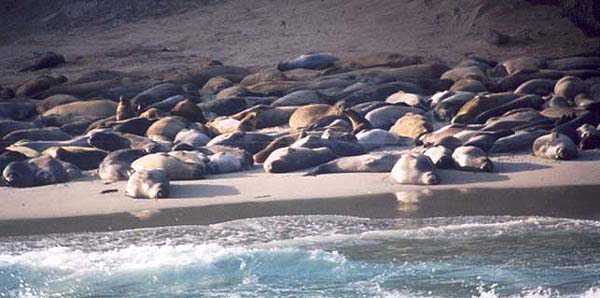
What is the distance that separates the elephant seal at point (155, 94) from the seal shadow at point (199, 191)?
4557 mm

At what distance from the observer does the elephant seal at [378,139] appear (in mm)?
11047

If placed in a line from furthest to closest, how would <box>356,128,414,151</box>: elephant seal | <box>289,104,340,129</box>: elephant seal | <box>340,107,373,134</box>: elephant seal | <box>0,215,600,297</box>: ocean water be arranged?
1. <box>289,104,340,129</box>: elephant seal
2. <box>340,107,373,134</box>: elephant seal
3. <box>356,128,414,151</box>: elephant seal
4. <box>0,215,600,297</box>: ocean water

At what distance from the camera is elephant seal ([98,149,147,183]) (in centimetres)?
1014

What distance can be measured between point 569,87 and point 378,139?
3.72 meters

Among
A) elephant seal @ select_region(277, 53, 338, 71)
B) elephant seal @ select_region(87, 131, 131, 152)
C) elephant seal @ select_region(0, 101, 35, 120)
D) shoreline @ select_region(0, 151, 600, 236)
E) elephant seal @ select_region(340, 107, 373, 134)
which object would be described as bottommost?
shoreline @ select_region(0, 151, 600, 236)

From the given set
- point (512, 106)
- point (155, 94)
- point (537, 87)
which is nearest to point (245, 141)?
point (512, 106)

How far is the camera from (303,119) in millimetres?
12523

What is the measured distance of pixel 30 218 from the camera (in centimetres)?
887

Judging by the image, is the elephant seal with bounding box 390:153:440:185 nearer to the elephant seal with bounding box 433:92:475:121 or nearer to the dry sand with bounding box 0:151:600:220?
the dry sand with bounding box 0:151:600:220

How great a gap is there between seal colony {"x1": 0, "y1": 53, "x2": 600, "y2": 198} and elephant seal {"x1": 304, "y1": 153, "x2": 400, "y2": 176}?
1 cm

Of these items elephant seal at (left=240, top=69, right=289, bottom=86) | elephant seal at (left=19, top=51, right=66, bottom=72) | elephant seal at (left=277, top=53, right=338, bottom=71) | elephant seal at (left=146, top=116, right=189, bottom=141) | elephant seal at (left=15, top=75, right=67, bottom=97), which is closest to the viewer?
elephant seal at (left=146, top=116, right=189, bottom=141)

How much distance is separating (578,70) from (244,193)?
7619 millimetres

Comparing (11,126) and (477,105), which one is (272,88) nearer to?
(477,105)

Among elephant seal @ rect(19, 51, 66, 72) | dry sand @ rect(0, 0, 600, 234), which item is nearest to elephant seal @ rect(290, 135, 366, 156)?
dry sand @ rect(0, 0, 600, 234)
